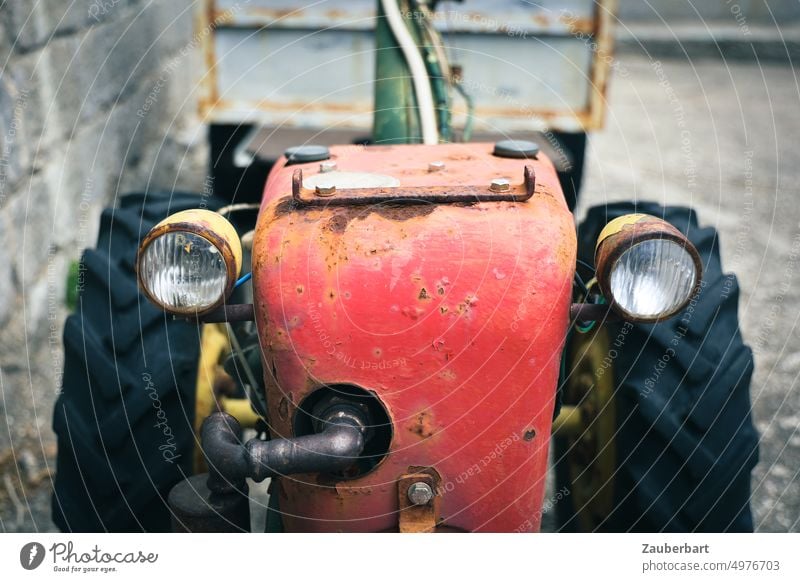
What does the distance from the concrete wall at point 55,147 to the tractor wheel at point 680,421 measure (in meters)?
2.07

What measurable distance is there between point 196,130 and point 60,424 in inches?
165

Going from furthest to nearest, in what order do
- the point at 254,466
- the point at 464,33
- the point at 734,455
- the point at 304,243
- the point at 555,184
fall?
the point at 464,33 → the point at 734,455 → the point at 555,184 → the point at 304,243 → the point at 254,466

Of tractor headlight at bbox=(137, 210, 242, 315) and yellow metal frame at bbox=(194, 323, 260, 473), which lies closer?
tractor headlight at bbox=(137, 210, 242, 315)

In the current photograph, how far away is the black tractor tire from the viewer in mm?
2078

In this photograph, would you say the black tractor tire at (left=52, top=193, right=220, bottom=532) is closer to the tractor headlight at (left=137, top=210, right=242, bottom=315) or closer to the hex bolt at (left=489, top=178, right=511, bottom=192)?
the tractor headlight at (left=137, top=210, right=242, bottom=315)

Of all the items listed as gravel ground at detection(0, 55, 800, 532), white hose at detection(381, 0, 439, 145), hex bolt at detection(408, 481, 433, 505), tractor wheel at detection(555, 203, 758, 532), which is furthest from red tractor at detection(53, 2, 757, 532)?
gravel ground at detection(0, 55, 800, 532)

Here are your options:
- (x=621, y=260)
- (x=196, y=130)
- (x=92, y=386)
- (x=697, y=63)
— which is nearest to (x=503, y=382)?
(x=621, y=260)

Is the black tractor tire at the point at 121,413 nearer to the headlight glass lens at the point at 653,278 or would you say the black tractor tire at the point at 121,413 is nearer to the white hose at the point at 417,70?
the white hose at the point at 417,70

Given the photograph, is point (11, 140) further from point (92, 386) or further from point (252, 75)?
point (92, 386)

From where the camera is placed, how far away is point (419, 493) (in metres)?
1.61

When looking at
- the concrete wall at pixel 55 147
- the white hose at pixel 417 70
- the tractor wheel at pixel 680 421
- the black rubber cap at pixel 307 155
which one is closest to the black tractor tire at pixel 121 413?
the black rubber cap at pixel 307 155

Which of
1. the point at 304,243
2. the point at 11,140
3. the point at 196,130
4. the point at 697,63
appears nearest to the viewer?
the point at 304,243

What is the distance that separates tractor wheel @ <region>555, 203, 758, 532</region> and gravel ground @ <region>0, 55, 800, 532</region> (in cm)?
85

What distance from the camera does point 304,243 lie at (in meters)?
1.61
